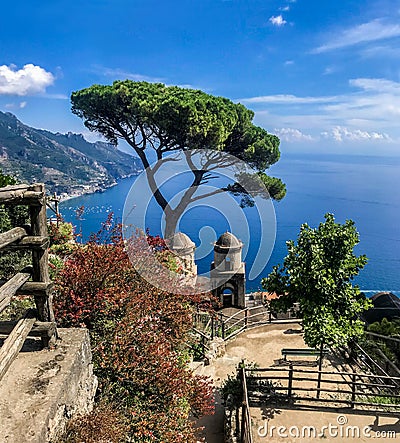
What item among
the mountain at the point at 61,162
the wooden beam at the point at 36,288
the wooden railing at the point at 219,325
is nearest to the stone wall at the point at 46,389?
the wooden beam at the point at 36,288

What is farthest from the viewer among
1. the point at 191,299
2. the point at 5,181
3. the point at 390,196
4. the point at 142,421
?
the point at 390,196

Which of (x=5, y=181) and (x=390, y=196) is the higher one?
(x=5, y=181)

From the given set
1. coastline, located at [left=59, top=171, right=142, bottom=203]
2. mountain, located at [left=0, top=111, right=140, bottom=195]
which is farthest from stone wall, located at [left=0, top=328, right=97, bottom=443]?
coastline, located at [left=59, top=171, right=142, bottom=203]

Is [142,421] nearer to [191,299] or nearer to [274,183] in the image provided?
[191,299]

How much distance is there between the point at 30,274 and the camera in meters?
4.24

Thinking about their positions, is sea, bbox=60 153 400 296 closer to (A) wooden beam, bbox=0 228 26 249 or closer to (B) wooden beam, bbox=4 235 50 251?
(B) wooden beam, bbox=4 235 50 251

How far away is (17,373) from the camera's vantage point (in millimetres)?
3922

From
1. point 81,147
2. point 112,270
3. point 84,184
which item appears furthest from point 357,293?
point 81,147

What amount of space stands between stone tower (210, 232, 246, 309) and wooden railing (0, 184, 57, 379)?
1441cm

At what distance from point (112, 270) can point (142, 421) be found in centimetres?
253

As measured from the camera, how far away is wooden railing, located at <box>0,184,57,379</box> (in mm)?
3719

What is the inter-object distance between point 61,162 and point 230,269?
90.9 m

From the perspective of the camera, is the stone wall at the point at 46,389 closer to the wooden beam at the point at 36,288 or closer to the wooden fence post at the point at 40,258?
the wooden fence post at the point at 40,258

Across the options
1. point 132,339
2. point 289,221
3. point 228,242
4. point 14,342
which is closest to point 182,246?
point 228,242
